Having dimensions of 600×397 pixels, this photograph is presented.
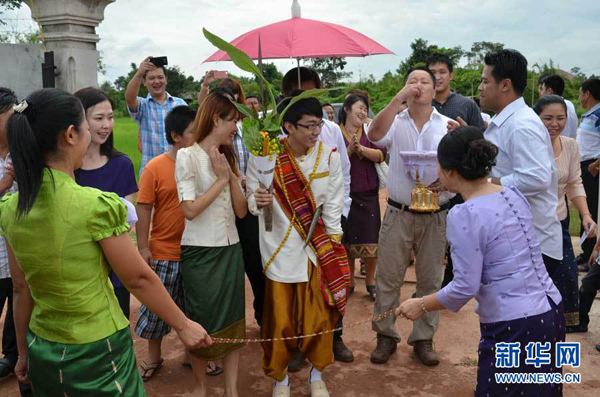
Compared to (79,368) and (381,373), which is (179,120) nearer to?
(79,368)

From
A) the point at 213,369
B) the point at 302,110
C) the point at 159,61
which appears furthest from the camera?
the point at 159,61

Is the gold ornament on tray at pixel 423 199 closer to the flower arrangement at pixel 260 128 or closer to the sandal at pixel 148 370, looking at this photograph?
the flower arrangement at pixel 260 128

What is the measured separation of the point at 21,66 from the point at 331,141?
5209 mm

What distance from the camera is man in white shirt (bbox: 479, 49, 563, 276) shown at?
10.4ft

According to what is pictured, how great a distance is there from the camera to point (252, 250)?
13.7ft

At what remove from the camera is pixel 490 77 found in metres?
3.42

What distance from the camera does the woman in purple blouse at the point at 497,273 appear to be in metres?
2.49

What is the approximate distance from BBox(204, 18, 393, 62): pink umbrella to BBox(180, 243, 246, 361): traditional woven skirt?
Result: 1718 millimetres

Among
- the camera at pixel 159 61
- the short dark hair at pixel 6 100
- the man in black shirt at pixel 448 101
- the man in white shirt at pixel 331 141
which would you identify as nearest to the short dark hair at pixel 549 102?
the man in black shirt at pixel 448 101

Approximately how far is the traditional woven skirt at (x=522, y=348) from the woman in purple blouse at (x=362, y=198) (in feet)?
9.14

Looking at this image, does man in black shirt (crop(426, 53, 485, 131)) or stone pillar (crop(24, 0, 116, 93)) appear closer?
man in black shirt (crop(426, 53, 485, 131))

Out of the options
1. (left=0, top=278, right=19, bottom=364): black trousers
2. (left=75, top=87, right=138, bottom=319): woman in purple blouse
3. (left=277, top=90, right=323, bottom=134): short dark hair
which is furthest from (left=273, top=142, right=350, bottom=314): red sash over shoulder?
(left=0, top=278, right=19, bottom=364): black trousers

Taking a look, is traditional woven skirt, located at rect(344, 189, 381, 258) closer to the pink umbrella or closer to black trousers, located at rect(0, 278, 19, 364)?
the pink umbrella

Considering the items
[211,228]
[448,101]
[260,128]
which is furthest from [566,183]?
[211,228]
